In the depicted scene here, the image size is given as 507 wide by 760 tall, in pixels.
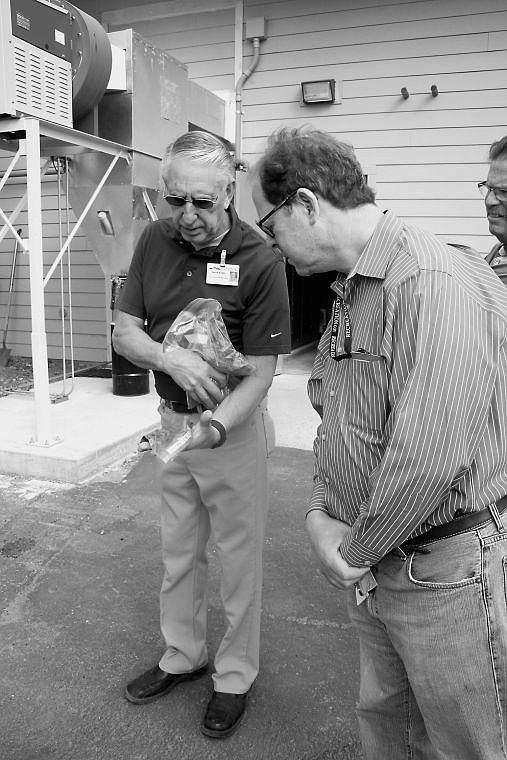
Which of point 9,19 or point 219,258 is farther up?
point 9,19

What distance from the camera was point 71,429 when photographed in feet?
16.7

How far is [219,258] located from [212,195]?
0.21 meters

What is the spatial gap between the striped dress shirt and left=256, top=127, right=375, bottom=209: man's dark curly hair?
4.1 inches

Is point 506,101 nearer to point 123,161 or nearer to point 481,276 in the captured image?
point 123,161

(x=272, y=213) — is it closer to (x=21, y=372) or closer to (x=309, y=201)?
(x=309, y=201)

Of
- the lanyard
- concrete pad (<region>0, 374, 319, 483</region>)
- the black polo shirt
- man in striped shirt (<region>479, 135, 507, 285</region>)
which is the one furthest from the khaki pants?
concrete pad (<region>0, 374, 319, 483</region>)

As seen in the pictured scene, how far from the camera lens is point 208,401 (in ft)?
6.44

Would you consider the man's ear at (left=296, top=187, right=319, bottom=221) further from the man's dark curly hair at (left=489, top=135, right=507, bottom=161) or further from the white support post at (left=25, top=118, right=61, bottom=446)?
the white support post at (left=25, top=118, right=61, bottom=446)

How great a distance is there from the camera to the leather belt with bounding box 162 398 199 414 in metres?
2.13

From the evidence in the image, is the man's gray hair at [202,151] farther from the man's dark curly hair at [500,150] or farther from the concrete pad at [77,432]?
the concrete pad at [77,432]

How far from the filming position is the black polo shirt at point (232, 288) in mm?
2057

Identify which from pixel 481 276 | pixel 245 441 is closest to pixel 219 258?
pixel 245 441

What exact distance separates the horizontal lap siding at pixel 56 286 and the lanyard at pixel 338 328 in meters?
7.23

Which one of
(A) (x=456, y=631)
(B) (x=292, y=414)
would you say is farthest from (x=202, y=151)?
(B) (x=292, y=414)
